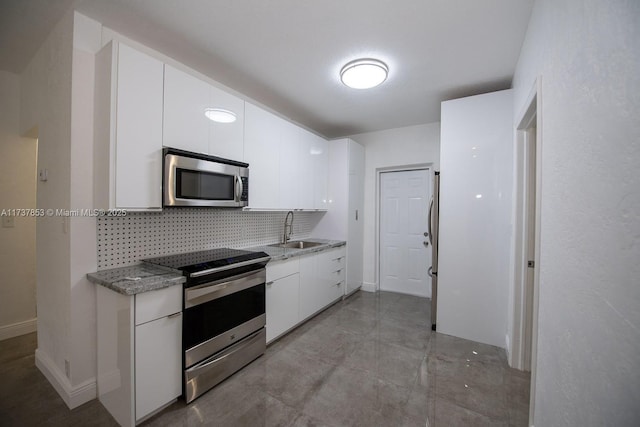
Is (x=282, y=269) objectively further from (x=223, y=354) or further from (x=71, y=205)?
(x=71, y=205)

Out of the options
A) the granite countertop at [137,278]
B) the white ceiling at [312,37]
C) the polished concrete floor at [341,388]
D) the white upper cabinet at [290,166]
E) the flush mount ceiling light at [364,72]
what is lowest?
the polished concrete floor at [341,388]

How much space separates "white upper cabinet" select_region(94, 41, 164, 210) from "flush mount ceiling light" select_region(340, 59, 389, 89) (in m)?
1.54

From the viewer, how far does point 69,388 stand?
5.79ft

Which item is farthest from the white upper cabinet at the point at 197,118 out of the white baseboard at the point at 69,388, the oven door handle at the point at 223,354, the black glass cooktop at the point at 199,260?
the white baseboard at the point at 69,388

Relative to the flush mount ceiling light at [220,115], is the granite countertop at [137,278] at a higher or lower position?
lower

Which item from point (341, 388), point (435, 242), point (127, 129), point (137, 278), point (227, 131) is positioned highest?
point (227, 131)

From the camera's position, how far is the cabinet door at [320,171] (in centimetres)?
371

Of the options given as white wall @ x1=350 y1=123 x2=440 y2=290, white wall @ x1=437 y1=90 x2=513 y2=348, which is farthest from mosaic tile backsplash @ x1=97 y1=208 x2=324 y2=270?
white wall @ x1=437 y1=90 x2=513 y2=348

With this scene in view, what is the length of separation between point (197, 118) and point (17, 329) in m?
3.06

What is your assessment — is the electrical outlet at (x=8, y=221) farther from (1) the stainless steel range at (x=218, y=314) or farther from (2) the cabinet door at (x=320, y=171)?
(2) the cabinet door at (x=320, y=171)

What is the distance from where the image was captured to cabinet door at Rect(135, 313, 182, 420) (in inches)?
61.4

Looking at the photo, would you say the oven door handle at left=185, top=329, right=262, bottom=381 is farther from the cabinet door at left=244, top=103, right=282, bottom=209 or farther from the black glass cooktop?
the cabinet door at left=244, top=103, right=282, bottom=209

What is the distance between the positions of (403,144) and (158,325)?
392 cm

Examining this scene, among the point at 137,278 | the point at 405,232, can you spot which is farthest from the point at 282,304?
the point at 405,232
